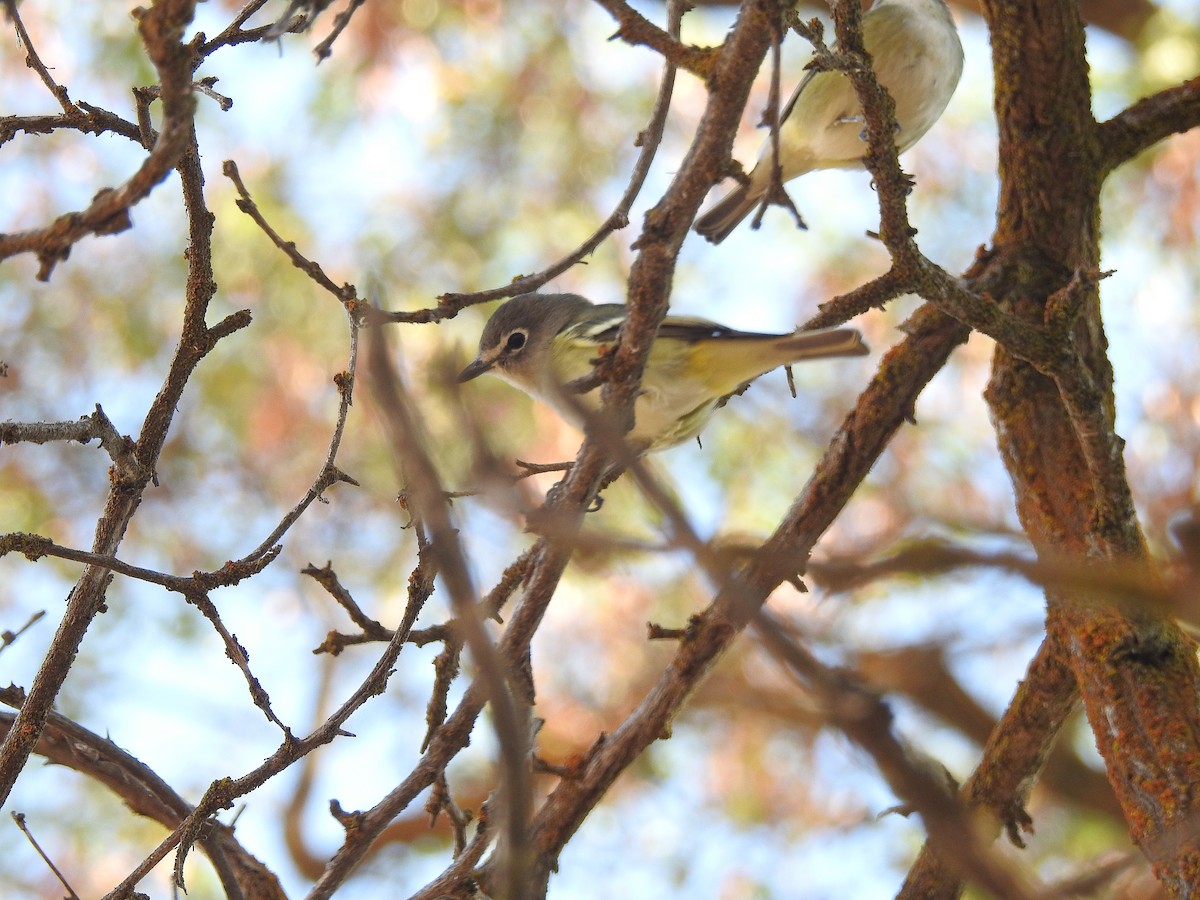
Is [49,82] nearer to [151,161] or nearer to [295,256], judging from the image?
[295,256]

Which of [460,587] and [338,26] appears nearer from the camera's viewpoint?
[460,587]

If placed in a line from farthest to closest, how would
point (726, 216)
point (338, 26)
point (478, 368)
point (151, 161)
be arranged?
point (726, 216), point (478, 368), point (338, 26), point (151, 161)

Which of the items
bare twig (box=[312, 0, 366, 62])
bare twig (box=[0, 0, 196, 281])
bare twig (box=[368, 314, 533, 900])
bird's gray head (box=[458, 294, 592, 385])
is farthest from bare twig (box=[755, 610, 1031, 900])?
bird's gray head (box=[458, 294, 592, 385])

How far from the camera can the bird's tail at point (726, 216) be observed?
5.24 meters

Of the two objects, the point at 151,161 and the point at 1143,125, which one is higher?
the point at 1143,125

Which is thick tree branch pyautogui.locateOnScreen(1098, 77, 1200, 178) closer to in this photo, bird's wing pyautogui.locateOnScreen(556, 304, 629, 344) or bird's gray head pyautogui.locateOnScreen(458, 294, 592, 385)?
bird's wing pyautogui.locateOnScreen(556, 304, 629, 344)

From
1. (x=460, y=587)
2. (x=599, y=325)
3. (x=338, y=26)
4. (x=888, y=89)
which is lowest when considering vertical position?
(x=460, y=587)

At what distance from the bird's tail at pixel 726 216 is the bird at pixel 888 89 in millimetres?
119

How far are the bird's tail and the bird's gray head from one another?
2.36 feet

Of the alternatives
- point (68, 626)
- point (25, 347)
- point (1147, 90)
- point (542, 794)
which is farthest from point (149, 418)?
point (1147, 90)

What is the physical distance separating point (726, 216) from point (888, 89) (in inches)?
35.3

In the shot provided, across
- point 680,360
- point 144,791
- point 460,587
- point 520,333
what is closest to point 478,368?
point 520,333

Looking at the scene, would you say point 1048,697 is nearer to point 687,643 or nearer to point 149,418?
point 687,643

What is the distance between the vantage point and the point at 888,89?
478 centimetres
